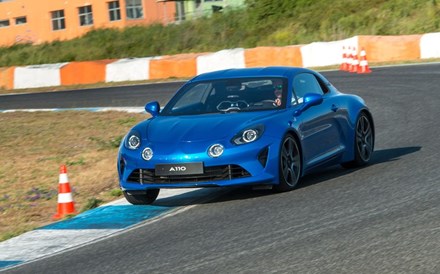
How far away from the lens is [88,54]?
5588 centimetres

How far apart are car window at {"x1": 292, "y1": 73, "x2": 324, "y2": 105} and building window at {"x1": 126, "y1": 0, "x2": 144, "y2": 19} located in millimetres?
62531

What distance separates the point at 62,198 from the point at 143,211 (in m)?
0.93

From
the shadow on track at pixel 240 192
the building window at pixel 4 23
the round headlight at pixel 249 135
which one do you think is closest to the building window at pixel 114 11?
the building window at pixel 4 23

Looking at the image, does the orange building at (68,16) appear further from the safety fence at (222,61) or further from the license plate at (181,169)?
the license plate at (181,169)

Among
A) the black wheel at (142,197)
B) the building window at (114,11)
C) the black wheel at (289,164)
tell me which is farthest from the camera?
the building window at (114,11)

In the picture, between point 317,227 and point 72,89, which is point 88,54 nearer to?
point 72,89

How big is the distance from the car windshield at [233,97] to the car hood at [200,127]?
0.92 feet

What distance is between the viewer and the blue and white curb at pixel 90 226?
8.84 m

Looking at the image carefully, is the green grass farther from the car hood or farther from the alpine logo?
the alpine logo

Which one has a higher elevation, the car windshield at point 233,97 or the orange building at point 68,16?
the orange building at point 68,16

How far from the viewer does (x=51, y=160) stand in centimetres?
1636

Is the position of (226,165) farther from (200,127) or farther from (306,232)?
(306,232)

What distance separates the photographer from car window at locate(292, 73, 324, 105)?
11.3 metres

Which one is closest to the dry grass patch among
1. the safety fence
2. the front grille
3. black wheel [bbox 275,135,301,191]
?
the front grille
